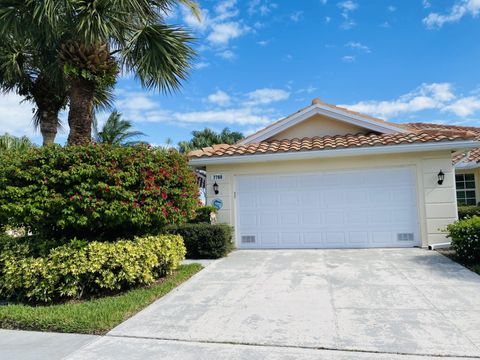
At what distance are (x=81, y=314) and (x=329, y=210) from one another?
7.19 metres

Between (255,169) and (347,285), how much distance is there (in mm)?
5130

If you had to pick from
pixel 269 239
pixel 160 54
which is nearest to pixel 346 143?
pixel 269 239

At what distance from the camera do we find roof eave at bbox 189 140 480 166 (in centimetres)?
865

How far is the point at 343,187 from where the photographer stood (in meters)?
9.70

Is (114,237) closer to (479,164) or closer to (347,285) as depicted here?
(347,285)

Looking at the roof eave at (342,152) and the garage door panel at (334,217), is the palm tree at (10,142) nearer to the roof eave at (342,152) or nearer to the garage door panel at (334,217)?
the roof eave at (342,152)

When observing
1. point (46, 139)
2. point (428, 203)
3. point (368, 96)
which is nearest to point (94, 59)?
point (46, 139)

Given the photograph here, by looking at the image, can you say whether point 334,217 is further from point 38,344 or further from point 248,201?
point 38,344

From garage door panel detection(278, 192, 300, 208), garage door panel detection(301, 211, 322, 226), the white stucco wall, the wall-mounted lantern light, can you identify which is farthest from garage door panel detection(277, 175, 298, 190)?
the wall-mounted lantern light

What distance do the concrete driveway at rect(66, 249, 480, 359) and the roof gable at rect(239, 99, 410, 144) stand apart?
16.2ft

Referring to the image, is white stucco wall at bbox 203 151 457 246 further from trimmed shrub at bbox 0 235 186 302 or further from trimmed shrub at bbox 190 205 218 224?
trimmed shrub at bbox 0 235 186 302

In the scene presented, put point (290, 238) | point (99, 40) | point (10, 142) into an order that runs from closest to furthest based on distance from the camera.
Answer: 1. point (99, 40)
2. point (290, 238)
3. point (10, 142)

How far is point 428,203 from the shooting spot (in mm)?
9148

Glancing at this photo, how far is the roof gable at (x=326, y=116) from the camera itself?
1072 centimetres
